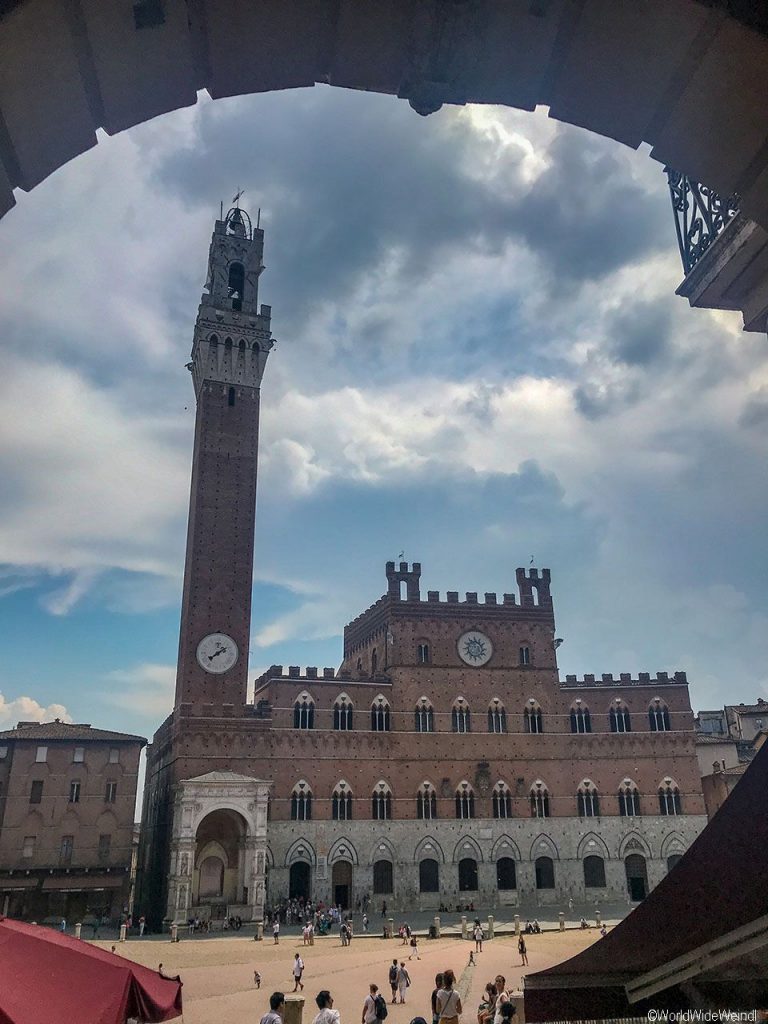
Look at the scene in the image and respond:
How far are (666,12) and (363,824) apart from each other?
4154 cm

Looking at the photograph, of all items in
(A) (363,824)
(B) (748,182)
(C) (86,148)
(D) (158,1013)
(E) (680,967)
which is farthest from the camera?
(A) (363,824)

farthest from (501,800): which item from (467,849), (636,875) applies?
(636,875)

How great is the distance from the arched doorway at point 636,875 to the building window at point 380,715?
1527cm

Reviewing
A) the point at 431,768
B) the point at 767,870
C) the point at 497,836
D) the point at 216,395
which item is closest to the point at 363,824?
the point at 431,768

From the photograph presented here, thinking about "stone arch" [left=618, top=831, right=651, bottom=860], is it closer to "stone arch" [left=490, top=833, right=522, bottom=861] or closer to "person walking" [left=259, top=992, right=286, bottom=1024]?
"stone arch" [left=490, top=833, right=522, bottom=861]

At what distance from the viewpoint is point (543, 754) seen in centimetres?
4412

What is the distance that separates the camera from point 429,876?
40531 mm

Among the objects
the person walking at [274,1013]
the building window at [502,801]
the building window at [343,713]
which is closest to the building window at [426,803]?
the building window at [502,801]

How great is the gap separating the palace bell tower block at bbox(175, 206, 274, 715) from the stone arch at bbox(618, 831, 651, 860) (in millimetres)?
22369

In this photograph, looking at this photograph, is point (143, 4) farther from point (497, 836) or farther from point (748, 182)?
point (497, 836)

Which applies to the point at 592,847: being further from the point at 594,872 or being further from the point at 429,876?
the point at 429,876

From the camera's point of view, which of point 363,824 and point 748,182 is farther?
point 363,824

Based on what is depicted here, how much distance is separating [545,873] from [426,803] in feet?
24.7

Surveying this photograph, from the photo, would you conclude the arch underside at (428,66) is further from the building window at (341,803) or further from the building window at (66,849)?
the building window at (66,849)
